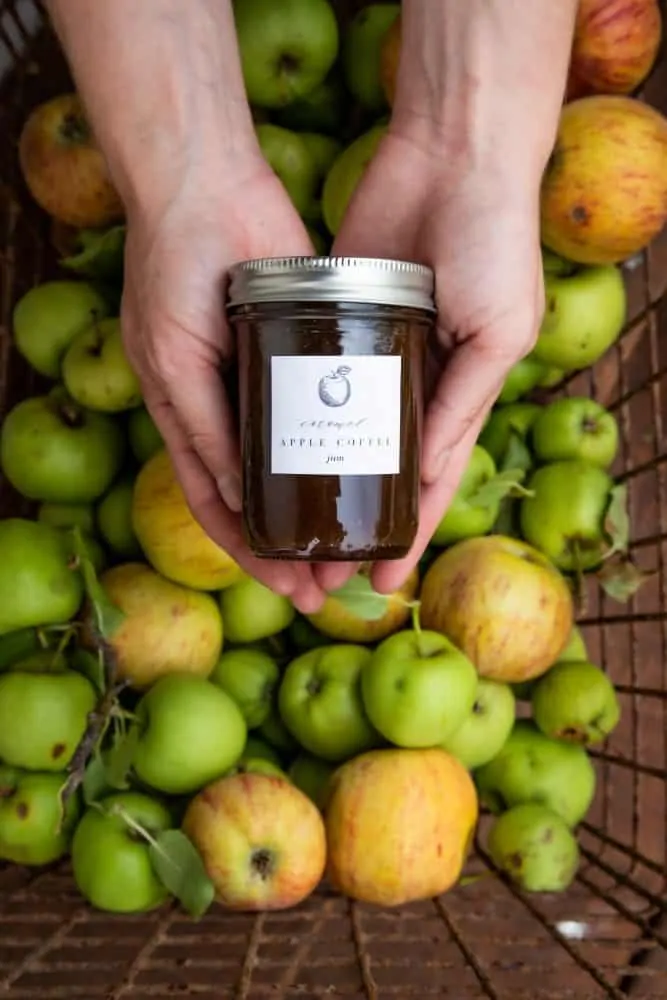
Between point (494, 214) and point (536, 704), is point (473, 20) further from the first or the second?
point (536, 704)

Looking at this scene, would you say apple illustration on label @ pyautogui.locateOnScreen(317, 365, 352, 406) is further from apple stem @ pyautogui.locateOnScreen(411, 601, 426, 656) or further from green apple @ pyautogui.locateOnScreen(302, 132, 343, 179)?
green apple @ pyautogui.locateOnScreen(302, 132, 343, 179)

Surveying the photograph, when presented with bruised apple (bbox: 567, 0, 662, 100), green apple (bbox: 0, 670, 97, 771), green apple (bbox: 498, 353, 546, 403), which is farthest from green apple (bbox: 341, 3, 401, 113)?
green apple (bbox: 0, 670, 97, 771)

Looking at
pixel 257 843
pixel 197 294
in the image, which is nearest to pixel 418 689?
pixel 257 843

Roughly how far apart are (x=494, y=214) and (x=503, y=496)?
1.26ft

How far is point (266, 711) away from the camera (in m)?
1.06

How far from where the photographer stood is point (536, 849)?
977mm

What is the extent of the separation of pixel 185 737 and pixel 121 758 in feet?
0.18

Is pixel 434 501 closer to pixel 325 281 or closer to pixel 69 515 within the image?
pixel 325 281

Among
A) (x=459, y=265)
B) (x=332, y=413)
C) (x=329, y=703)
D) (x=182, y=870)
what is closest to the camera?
(x=332, y=413)

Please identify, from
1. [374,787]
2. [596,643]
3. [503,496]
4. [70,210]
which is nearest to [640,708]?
[596,643]

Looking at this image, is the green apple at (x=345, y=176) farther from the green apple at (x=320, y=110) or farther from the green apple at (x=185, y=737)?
the green apple at (x=185, y=737)

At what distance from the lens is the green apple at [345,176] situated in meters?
1.02

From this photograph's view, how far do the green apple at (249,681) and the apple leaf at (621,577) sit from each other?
0.33m

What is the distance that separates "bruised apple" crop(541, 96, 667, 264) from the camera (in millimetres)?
998
